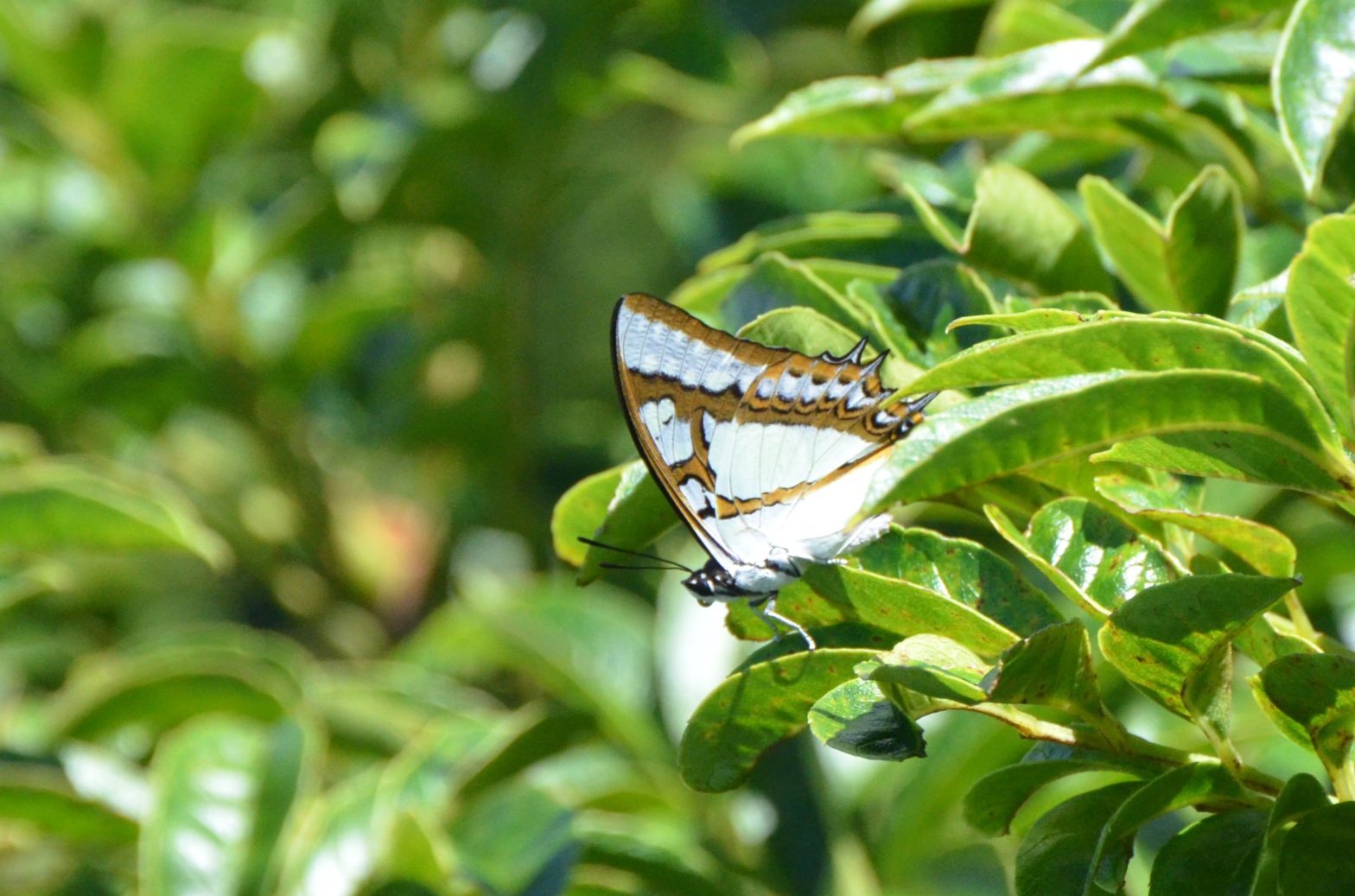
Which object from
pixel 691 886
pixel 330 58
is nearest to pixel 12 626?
pixel 330 58

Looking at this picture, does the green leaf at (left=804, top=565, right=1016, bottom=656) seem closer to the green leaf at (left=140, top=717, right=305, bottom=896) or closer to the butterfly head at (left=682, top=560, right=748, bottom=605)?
the butterfly head at (left=682, top=560, right=748, bottom=605)

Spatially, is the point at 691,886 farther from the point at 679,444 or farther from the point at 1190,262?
the point at 1190,262

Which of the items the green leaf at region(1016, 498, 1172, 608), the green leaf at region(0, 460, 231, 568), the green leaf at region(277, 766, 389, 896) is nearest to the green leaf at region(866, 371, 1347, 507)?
the green leaf at region(1016, 498, 1172, 608)

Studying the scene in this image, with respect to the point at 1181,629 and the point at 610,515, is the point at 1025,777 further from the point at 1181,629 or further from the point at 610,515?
the point at 610,515

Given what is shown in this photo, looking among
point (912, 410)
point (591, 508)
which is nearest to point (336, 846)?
point (591, 508)

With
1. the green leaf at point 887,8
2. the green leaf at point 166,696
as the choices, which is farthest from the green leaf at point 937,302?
the green leaf at point 166,696

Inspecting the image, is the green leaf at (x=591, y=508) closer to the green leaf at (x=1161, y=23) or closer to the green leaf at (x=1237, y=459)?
the green leaf at (x=1237, y=459)
